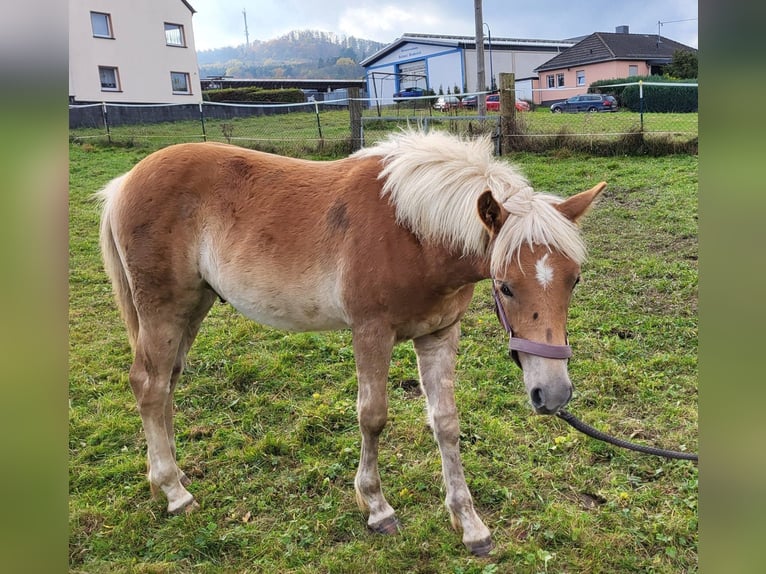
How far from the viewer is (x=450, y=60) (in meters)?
34.7

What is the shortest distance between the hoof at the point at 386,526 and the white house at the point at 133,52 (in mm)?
24184

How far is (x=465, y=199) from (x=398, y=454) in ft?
5.53

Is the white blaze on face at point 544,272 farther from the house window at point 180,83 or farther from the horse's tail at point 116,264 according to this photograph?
the house window at point 180,83

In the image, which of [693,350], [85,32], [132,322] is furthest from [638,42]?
[132,322]

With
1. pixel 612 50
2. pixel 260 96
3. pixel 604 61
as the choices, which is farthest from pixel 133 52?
pixel 612 50

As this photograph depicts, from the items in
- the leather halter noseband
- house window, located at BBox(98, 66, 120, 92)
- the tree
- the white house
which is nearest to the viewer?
the leather halter noseband

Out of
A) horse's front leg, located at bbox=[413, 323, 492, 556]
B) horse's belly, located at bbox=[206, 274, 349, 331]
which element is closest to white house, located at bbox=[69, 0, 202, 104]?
horse's belly, located at bbox=[206, 274, 349, 331]

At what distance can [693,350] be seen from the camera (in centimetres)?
400

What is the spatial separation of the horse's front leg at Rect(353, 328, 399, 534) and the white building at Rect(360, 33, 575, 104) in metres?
32.1

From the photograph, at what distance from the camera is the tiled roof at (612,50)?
106ft

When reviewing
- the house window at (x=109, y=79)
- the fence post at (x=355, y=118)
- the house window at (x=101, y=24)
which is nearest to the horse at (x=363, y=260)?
the fence post at (x=355, y=118)

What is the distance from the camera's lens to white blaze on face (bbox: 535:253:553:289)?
2.02 meters

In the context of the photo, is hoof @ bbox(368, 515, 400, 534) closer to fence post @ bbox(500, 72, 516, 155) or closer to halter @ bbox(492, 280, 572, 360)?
halter @ bbox(492, 280, 572, 360)

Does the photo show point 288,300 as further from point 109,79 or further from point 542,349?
point 109,79
